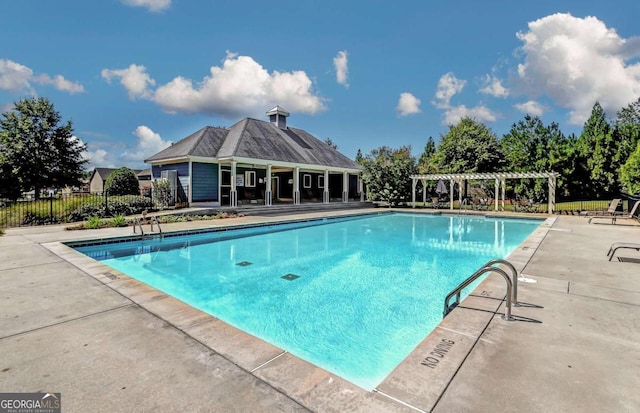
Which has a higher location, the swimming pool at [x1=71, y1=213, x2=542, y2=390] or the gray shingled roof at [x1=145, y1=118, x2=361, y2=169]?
the gray shingled roof at [x1=145, y1=118, x2=361, y2=169]

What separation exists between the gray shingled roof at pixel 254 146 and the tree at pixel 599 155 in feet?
57.9

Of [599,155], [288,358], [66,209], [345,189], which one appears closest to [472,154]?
[599,155]

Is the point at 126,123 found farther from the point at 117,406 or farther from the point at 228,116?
the point at 117,406

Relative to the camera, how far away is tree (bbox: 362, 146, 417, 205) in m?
23.7

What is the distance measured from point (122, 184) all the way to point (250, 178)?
27.6 ft

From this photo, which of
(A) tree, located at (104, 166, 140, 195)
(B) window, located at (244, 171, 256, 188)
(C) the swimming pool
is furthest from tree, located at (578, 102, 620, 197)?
(A) tree, located at (104, 166, 140, 195)

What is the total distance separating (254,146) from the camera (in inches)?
772

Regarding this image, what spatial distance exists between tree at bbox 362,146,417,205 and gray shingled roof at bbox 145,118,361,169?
2.15 meters

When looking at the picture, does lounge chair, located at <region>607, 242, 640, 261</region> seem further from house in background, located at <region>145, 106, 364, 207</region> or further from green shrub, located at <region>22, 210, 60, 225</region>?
green shrub, located at <region>22, 210, 60, 225</region>

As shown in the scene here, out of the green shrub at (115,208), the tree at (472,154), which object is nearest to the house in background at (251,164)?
the green shrub at (115,208)

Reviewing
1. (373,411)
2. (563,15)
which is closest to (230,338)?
(373,411)

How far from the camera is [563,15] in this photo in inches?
602

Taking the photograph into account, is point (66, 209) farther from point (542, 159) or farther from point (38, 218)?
point (542, 159)

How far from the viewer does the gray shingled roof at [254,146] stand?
18.3 m
